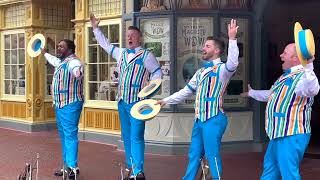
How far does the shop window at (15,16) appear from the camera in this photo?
1239 cm

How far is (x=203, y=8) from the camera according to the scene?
852cm

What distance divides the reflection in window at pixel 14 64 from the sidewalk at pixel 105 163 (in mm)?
2688

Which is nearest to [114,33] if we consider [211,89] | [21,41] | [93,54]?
[93,54]

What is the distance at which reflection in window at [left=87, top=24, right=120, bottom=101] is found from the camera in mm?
9906

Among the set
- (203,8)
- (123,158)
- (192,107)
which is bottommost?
(123,158)

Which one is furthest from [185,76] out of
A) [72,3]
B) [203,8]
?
[72,3]

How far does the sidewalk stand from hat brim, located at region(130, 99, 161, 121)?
1.76 m

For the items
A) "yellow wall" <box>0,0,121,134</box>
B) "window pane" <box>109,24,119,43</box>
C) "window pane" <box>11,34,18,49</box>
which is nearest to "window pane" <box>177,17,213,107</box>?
"window pane" <box>109,24,119,43</box>

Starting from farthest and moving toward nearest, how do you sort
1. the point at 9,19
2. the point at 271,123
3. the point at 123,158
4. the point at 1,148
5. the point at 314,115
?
the point at 9,19 < the point at 314,115 < the point at 1,148 < the point at 123,158 < the point at 271,123

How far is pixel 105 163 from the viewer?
7.94 meters

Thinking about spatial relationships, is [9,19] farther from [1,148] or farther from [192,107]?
[192,107]

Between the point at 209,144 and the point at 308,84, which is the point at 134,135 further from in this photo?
the point at 308,84

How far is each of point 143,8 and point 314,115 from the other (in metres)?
5.22

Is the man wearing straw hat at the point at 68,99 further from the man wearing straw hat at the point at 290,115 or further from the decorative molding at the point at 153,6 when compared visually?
the man wearing straw hat at the point at 290,115
